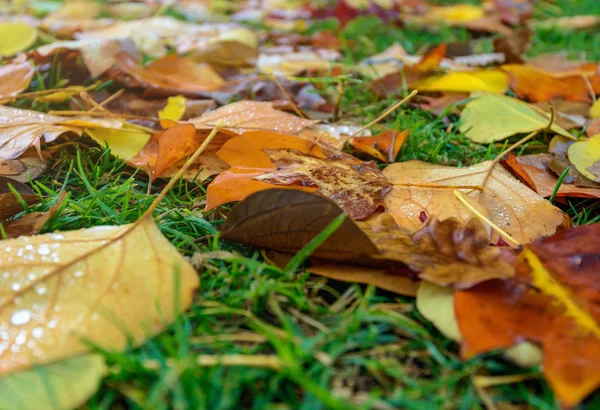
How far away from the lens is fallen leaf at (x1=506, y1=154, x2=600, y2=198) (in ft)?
3.36

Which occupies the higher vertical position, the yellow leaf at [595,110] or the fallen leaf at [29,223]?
the fallen leaf at [29,223]

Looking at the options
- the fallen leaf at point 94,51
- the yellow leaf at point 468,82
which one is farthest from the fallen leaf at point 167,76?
the yellow leaf at point 468,82

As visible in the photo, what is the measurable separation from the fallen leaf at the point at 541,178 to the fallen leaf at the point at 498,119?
0.11 meters

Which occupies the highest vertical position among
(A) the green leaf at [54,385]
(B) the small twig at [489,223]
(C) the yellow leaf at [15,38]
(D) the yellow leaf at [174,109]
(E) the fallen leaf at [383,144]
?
(C) the yellow leaf at [15,38]

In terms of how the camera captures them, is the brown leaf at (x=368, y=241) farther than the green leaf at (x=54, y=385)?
Yes

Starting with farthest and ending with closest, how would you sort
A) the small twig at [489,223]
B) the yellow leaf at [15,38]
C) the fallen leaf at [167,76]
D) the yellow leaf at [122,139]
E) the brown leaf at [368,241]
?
the yellow leaf at [15,38]
the fallen leaf at [167,76]
the yellow leaf at [122,139]
the small twig at [489,223]
the brown leaf at [368,241]

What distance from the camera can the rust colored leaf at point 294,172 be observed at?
94 cm

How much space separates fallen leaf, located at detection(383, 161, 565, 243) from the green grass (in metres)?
0.14

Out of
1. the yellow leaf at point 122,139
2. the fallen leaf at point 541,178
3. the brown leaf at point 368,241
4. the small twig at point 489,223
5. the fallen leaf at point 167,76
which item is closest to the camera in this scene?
the brown leaf at point 368,241

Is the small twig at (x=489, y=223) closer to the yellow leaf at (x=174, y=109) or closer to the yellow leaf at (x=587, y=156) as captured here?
the yellow leaf at (x=587, y=156)

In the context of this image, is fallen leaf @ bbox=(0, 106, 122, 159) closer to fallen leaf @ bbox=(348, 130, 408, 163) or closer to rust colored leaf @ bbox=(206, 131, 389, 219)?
rust colored leaf @ bbox=(206, 131, 389, 219)

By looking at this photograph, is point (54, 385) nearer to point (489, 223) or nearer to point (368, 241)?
point (368, 241)

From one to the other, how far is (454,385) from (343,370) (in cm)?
14

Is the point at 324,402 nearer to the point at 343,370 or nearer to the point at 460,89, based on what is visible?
the point at 343,370
